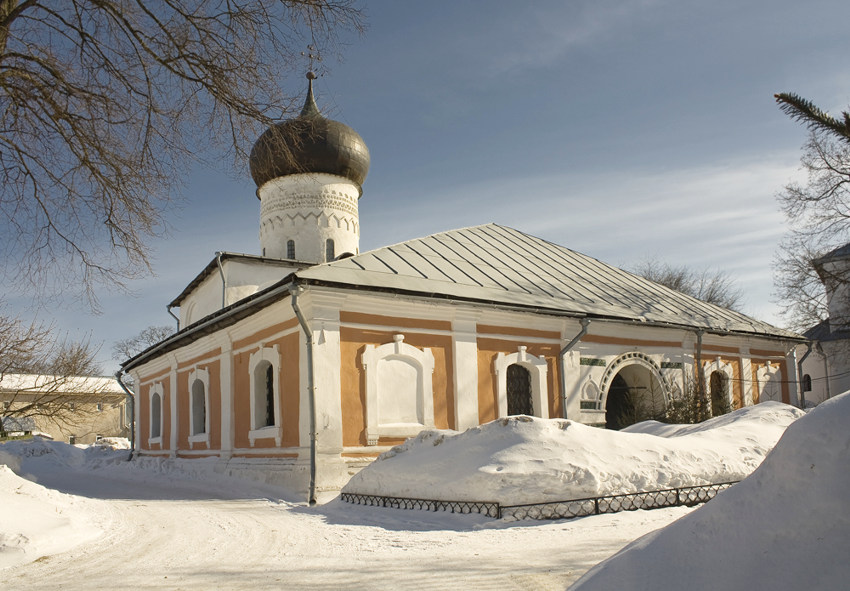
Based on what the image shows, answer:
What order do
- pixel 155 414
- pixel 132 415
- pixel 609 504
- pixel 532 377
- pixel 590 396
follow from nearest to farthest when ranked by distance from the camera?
pixel 609 504 → pixel 532 377 → pixel 590 396 → pixel 155 414 → pixel 132 415

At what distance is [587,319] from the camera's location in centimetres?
1449

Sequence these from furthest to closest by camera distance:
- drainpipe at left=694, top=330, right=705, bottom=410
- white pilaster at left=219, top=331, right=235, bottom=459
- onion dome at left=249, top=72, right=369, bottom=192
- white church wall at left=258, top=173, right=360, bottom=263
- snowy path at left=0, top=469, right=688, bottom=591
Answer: white church wall at left=258, top=173, right=360, bottom=263 < onion dome at left=249, top=72, right=369, bottom=192 < drainpipe at left=694, top=330, right=705, bottom=410 < white pilaster at left=219, top=331, right=235, bottom=459 < snowy path at left=0, top=469, right=688, bottom=591

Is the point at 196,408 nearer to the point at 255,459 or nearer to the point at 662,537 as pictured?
the point at 255,459

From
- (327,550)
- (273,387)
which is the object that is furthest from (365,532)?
(273,387)

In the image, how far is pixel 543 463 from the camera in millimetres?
7918

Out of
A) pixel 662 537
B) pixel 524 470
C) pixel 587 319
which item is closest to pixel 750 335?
pixel 587 319

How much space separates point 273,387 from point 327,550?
21.0ft

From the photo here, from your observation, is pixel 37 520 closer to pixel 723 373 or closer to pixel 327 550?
pixel 327 550

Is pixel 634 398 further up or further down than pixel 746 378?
further down

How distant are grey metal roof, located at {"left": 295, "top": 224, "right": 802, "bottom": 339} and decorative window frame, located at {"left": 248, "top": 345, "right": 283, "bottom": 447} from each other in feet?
6.16

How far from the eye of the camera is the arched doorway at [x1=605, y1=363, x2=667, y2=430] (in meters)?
16.2

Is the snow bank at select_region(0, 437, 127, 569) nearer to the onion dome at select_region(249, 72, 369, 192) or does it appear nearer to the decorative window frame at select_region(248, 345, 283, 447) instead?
the decorative window frame at select_region(248, 345, 283, 447)

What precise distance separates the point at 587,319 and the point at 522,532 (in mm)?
8019

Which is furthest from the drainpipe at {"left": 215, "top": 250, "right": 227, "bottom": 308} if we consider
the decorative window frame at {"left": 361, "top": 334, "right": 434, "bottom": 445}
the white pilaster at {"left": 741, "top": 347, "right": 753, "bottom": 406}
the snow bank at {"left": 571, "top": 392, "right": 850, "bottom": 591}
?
the snow bank at {"left": 571, "top": 392, "right": 850, "bottom": 591}
